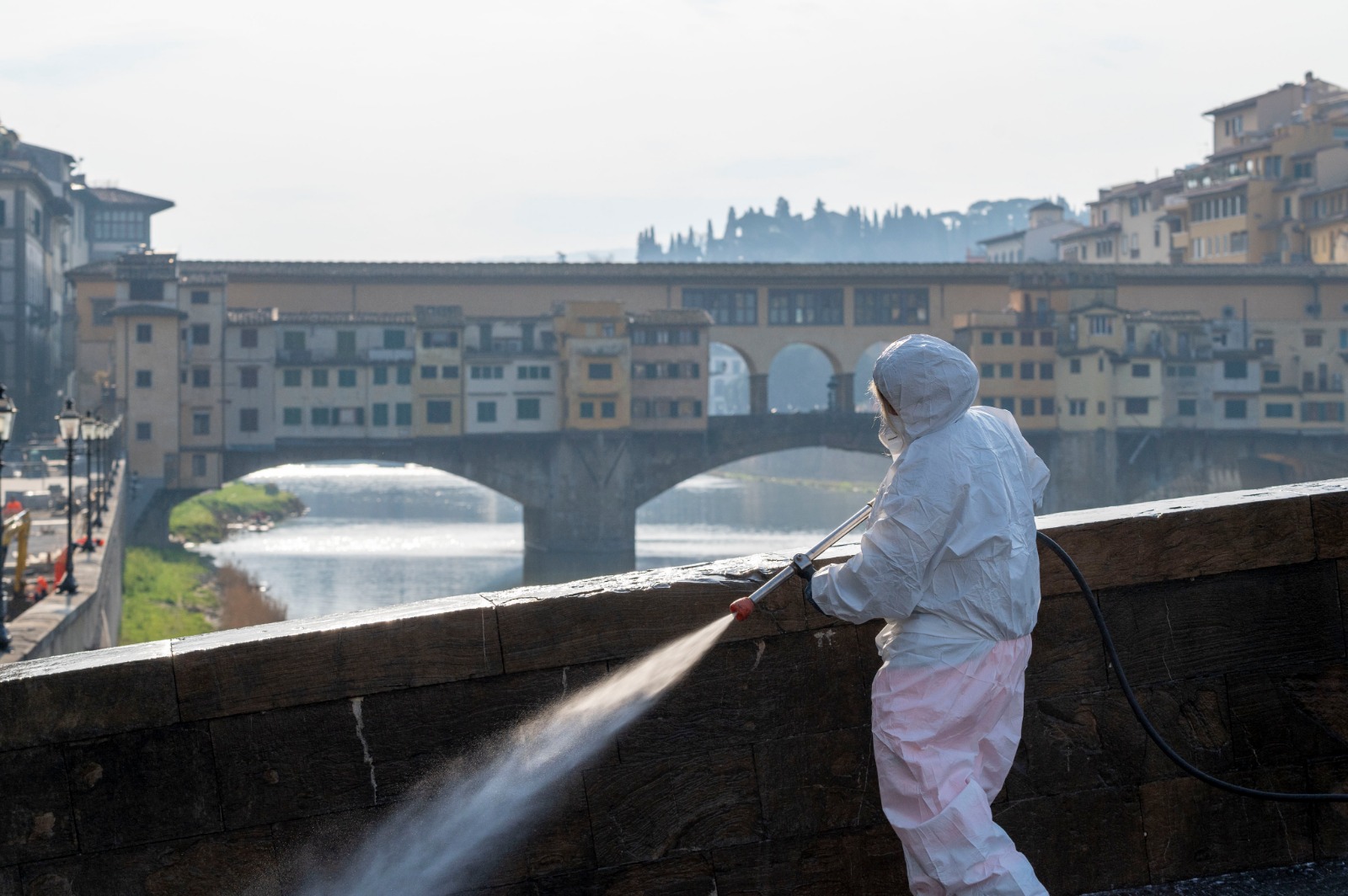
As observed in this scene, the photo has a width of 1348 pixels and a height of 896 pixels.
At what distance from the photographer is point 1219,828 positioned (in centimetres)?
400

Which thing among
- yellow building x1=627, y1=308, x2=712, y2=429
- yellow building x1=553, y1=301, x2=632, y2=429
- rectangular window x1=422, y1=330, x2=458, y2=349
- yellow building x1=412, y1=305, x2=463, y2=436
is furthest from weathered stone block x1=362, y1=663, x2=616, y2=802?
yellow building x1=627, y1=308, x2=712, y2=429

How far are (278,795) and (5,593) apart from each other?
624 inches

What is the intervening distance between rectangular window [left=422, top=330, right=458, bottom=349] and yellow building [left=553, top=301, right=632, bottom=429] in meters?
2.97

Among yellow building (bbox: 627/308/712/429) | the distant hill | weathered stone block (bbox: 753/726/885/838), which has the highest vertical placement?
the distant hill

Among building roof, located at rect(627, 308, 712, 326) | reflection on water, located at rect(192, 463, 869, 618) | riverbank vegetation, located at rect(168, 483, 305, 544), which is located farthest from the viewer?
riverbank vegetation, located at rect(168, 483, 305, 544)

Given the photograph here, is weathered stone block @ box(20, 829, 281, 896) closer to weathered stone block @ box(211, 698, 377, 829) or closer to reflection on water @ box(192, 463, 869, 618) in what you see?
weathered stone block @ box(211, 698, 377, 829)

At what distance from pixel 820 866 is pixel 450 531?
46650mm

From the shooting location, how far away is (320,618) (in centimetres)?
367

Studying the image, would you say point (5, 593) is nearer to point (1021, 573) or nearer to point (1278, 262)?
point (1021, 573)

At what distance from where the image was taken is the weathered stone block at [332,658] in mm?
3434

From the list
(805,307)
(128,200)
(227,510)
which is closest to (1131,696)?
(805,307)

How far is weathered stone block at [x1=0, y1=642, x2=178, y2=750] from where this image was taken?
10.9 ft

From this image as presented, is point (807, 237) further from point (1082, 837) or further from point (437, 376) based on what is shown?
point (1082, 837)

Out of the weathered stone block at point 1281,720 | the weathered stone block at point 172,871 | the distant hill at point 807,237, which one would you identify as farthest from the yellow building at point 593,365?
the distant hill at point 807,237
